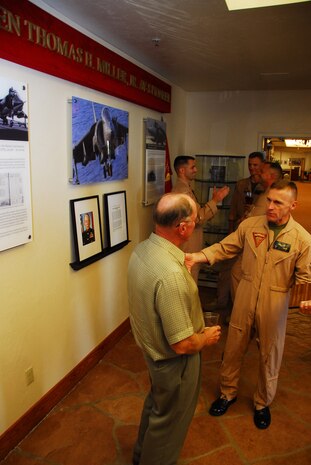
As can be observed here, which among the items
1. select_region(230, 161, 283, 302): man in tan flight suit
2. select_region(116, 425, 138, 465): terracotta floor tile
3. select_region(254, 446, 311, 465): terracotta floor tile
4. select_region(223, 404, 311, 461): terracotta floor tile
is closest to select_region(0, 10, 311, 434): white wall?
select_region(116, 425, 138, 465): terracotta floor tile

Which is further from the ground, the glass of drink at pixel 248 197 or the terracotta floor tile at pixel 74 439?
the glass of drink at pixel 248 197

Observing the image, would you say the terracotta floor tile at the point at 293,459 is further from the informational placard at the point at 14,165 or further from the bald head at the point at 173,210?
the informational placard at the point at 14,165

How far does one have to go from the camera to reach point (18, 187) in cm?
198

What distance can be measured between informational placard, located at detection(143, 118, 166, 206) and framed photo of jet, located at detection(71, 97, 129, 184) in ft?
1.74

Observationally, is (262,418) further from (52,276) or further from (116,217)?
(116,217)

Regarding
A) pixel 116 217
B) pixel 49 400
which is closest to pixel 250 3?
pixel 116 217

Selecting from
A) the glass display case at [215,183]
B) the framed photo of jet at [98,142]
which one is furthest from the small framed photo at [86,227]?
the glass display case at [215,183]

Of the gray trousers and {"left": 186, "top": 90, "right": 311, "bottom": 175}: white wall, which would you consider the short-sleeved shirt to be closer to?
the gray trousers

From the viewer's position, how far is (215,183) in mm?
4941

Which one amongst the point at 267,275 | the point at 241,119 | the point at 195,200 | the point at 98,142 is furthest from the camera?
the point at 241,119

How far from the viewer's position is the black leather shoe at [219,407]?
2.56 meters

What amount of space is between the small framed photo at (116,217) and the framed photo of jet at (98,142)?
17cm

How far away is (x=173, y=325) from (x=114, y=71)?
2189mm

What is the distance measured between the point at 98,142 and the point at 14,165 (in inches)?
37.6
